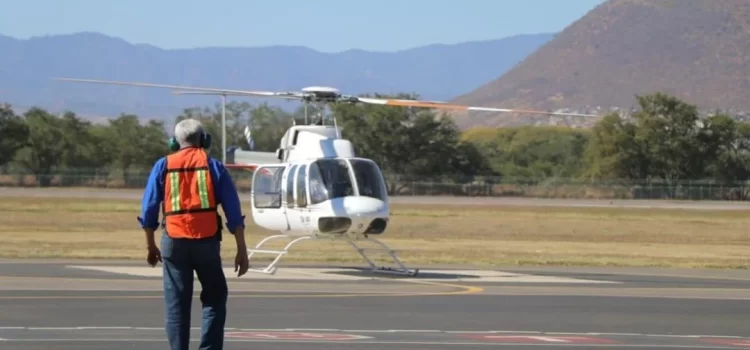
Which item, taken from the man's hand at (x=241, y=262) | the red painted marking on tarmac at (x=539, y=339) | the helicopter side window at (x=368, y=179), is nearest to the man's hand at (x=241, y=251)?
the man's hand at (x=241, y=262)

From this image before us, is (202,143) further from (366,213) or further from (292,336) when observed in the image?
(366,213)

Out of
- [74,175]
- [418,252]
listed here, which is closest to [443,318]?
[418,252]

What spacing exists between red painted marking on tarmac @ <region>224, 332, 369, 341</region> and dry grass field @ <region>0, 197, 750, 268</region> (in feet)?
49.9

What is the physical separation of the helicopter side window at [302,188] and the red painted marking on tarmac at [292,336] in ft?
31.8

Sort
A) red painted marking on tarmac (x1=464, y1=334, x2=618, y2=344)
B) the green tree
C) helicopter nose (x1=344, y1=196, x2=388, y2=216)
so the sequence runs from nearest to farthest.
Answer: red painted marking on tarmac (x1=464, y1=334, x2=618, y2=344) < helicopter nose (x1=344, y1=196, x2=388, y2=216) < the green tree

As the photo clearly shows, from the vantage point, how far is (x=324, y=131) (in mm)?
24688

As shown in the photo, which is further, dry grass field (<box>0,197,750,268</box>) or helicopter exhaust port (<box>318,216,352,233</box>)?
dry grass field (<box>0,197,750,268</box>)

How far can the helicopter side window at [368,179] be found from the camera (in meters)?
23.8

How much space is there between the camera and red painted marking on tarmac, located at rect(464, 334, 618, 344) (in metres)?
14.2

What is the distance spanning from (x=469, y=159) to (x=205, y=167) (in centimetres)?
8784

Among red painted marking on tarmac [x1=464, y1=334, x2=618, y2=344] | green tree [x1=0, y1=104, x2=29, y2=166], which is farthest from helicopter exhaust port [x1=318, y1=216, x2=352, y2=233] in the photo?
green tree [x1=0, y1=104, x2=29, y2=166]

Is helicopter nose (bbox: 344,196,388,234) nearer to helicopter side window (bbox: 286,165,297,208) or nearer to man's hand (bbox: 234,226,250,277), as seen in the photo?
helicopter side window (bbox: 286,165,297,208)

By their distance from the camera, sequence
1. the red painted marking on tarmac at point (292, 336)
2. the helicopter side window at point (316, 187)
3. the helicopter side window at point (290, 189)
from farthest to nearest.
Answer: the helicopter side window at point (290, 189), the helicopter side window at point (316, 187), the red painted marking on tarmac at point (292, 336)

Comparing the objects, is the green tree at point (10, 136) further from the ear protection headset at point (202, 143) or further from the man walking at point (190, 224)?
the man walking at point (190, 224)
